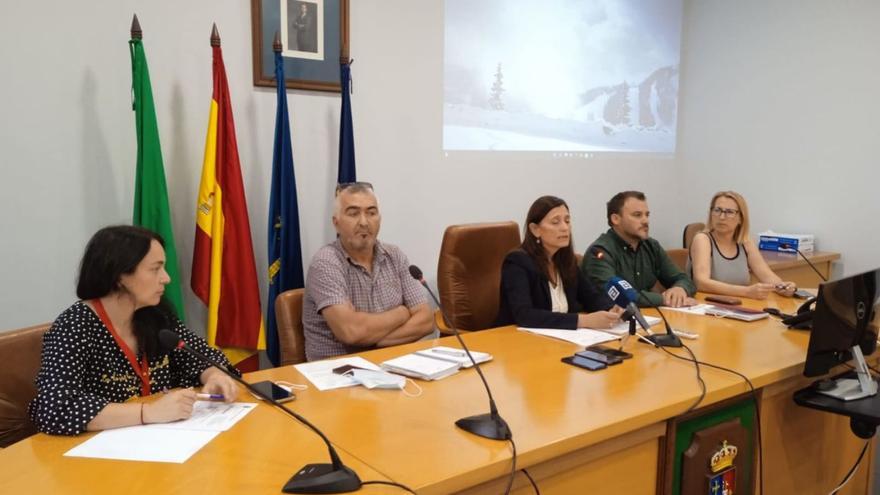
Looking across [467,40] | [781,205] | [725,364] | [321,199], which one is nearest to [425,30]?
[467,40]

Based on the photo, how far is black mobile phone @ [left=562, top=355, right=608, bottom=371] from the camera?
6.34 ft

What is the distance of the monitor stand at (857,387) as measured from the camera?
6.73ft

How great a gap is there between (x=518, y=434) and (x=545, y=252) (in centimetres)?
132

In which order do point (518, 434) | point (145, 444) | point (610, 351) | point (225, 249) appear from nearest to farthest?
point (145, 444)
point (518, 434)
point (610, 351)
point (225, 249)

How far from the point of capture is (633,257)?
3102 millimetres

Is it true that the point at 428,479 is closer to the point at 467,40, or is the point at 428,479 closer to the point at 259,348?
the point at 259,348

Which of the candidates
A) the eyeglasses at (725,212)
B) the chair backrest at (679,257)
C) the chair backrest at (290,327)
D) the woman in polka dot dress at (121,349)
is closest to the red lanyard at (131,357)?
the woman in polka dot dress at (121,349)

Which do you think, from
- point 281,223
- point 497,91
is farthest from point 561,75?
point 281,223

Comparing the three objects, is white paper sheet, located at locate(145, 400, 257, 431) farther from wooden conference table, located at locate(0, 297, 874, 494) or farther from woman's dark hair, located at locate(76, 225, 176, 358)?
woman's dark hair, located at locate(76, 225, 176, 358)

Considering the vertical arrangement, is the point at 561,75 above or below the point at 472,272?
above

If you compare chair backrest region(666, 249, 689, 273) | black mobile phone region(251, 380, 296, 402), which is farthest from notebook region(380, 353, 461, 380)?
chair backrest region(666, 249, 689, 273)

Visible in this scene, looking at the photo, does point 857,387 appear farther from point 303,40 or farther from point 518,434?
point 303,40

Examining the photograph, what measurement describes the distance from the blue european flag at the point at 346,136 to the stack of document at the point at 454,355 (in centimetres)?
134

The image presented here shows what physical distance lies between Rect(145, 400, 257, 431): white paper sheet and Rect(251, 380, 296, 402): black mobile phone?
0.05 meters
